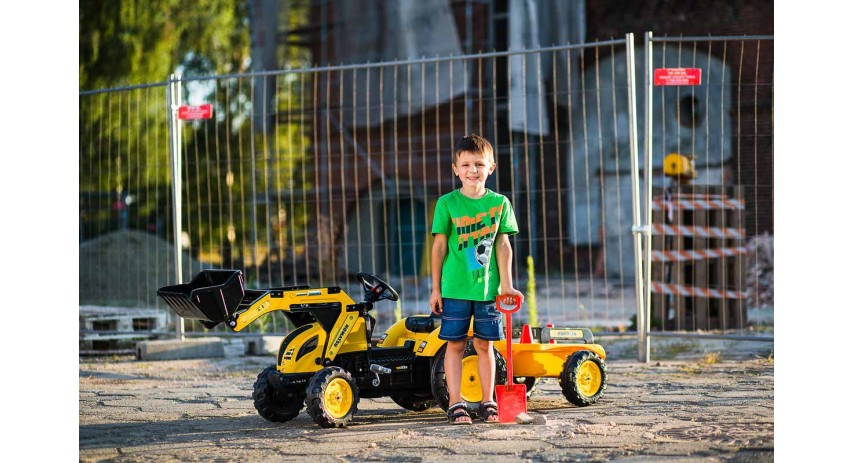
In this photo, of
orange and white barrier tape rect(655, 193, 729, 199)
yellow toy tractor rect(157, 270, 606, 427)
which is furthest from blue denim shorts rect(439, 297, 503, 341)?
orange and white barrier tape rect(655, 193, 729, 199)

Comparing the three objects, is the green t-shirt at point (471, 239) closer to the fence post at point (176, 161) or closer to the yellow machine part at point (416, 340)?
the yellow machine part at point (416, 340)

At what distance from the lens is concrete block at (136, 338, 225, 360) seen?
30.3ft

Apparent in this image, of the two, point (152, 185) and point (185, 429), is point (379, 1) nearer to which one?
point (152, 185)

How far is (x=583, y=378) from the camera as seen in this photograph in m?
6.04

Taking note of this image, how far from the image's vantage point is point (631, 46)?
8.36 meters

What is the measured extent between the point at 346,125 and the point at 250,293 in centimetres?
1790

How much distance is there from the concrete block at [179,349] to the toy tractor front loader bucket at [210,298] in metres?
4.11

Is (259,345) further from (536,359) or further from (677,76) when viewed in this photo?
(536,359)

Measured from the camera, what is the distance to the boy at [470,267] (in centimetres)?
539

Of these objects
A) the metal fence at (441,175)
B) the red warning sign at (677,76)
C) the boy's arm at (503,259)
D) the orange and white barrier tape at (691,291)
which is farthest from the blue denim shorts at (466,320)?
the metal fence at (441,175)

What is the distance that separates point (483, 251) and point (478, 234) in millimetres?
84

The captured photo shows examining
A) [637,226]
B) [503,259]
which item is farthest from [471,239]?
[637,226]

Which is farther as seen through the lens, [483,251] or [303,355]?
[303,355]

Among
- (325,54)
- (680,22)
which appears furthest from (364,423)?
(325,54)
